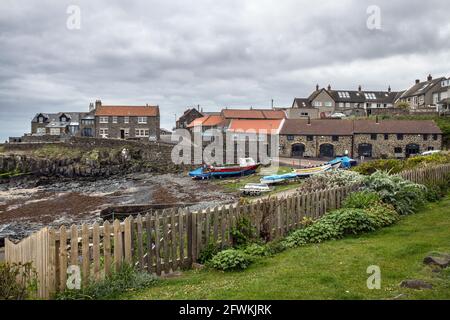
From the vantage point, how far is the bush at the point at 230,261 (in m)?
8.98

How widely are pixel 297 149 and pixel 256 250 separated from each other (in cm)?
4914

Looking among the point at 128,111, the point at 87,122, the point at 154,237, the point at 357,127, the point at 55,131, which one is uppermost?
the point at 128,111

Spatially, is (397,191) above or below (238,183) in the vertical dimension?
above

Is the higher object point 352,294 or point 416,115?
point 416,115

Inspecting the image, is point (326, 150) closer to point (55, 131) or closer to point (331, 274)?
point (331, 274)

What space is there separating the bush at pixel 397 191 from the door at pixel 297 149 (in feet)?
140

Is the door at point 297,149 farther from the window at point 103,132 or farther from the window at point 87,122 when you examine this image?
the window at point 87,122

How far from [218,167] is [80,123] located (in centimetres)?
5199

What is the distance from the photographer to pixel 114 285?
776 centimetres

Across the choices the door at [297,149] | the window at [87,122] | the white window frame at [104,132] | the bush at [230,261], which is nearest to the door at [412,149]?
the door at [297,149]

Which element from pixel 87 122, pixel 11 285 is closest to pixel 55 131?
pixel 87 122

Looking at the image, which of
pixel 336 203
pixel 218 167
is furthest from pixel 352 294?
pixel 218 167
